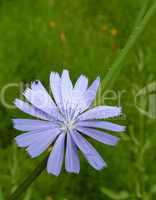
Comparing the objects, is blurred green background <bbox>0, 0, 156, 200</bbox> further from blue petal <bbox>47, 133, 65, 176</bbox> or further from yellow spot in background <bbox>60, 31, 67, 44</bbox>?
blue petal <bbox>47, 133, 65, 176</bbox>

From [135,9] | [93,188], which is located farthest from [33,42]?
[93,188]

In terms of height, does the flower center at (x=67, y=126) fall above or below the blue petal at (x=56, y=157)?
above

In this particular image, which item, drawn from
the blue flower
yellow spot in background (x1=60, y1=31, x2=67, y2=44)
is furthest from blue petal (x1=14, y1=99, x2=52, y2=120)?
yellow spot in background (x1=60, y1=31, x2=67, y2=44)

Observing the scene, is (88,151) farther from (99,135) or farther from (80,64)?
(80,64)

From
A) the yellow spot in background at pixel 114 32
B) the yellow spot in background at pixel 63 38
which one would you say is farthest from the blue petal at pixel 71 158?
the yellow spot in background at pixel 114 32

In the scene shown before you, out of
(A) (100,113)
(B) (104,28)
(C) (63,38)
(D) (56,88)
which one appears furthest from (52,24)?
(A) (100,113)

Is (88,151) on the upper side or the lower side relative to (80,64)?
lower

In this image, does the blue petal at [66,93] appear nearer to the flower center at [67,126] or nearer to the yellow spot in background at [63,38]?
the flower center at [67,126]

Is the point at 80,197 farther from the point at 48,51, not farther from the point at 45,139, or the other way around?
the point at 45,139

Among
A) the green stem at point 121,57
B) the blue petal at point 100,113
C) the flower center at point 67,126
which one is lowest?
the flower center at point 67,126
